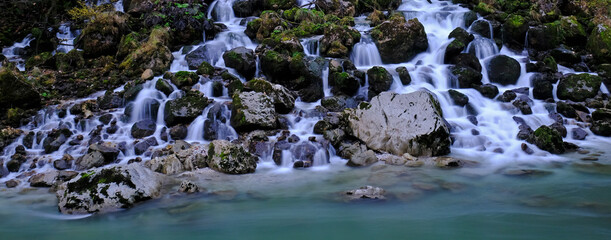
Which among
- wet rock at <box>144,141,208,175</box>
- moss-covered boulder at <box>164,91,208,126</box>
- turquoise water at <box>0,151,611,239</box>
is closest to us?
turquoise water at <box>0,151,611,239</box>

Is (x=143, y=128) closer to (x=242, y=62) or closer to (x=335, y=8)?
(x=242, y=62)

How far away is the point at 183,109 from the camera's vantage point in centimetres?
968

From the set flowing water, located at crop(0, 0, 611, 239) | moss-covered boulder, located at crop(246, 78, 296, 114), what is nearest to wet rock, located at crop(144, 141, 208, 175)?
flowing water, located at crop(0, 0, 611, 239)

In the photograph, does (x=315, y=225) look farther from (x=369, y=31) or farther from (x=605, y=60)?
(x=605, y=60)

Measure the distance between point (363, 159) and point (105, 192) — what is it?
181 inches

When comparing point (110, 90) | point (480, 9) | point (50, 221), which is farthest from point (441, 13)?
point (50, 221)

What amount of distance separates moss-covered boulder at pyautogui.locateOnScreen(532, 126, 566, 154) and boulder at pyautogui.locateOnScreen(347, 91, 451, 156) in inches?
77.3

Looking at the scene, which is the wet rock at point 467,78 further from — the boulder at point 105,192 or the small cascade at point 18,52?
the small cascade at point 18,52

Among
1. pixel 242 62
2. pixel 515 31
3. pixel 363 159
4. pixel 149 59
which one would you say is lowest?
pixel 363 159

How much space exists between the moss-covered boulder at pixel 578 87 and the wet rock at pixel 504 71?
4.09 feet

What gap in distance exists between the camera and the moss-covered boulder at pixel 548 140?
8.12m

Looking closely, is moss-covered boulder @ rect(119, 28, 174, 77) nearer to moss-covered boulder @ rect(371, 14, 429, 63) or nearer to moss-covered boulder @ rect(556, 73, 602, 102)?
moss-covered boulder @ rect(371, 14, 429, 63)

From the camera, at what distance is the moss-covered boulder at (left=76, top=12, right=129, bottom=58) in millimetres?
13641

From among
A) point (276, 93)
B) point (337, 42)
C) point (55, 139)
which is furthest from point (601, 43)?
point (55, 139)
